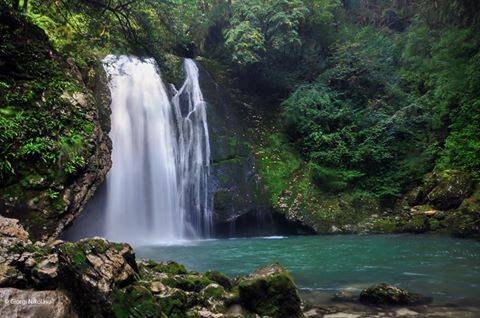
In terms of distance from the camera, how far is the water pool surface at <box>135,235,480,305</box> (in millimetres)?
6680

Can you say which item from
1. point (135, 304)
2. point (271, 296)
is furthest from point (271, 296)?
point (135, 304)

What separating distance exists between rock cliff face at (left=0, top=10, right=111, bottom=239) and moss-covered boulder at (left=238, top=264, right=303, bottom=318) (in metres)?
3.39

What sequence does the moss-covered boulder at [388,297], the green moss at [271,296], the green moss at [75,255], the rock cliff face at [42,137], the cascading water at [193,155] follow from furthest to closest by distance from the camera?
the cascading water at [193,155] < the rock cliff face at [42,137] < the moss-covered boulder at [388,297] < the green moss at [271,296] < the green moss at [75,255]

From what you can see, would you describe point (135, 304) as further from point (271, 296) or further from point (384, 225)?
point (384, 225)

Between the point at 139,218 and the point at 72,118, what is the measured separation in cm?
618

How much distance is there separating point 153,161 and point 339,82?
977cm

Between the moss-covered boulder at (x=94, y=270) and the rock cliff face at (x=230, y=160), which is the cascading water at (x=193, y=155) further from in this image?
the moss-covered boulder at (x=94, y=270)

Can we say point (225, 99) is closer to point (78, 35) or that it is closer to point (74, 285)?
point (78, 35)

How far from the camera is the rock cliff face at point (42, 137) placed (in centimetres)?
626

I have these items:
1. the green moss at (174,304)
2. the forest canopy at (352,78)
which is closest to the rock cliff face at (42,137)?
the forest canopy at (352,78)

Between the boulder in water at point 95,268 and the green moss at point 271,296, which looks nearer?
the boulder in water at point 95,268

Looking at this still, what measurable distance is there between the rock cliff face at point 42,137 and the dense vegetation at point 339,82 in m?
1.16

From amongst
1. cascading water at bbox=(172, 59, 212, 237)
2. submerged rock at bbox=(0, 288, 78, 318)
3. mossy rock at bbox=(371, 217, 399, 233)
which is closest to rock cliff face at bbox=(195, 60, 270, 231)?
cascading water at bbox=(172, 59, 212, 237)

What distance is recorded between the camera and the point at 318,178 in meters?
15.6
